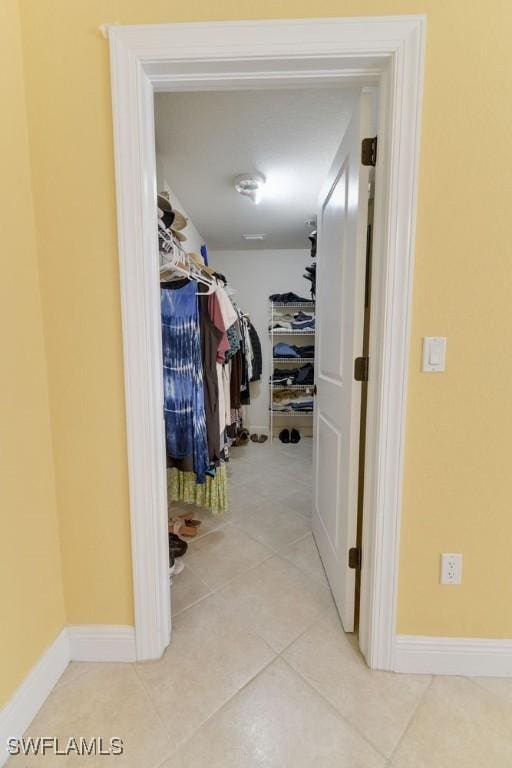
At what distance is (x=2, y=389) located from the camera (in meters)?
0.92

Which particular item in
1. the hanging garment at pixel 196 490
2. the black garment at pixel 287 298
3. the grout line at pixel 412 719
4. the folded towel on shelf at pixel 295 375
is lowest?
the grout line at pixel 412 719

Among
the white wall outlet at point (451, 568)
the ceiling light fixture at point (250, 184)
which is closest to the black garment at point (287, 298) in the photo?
the ceiling light fixture at point (250, 184)

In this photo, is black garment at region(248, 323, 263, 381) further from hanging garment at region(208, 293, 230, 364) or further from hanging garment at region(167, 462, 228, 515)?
hanging garment at region(208, 293, 230, 364)

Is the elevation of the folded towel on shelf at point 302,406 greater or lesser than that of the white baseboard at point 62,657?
greater

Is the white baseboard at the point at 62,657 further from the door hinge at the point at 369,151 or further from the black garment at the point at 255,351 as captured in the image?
the black garment at the point at 255,351

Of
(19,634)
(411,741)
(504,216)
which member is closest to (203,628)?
(19,634)

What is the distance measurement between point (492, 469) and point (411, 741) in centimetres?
85

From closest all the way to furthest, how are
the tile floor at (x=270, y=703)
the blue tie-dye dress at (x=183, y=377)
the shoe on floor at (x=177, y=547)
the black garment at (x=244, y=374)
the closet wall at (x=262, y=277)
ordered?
the tile floor at (x=270, y=703) → the blue tie-dye dress at (x=183, y=377) → the shoe on floor at (x=177, y=547) → the black garment at (x=244, y=374) → the closet wall at (x=262, y=277)

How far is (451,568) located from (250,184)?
2451mm

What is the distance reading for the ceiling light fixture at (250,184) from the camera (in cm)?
215

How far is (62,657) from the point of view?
1.14m

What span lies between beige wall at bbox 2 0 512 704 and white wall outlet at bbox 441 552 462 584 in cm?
3

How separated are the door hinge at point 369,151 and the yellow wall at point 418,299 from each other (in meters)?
0.16

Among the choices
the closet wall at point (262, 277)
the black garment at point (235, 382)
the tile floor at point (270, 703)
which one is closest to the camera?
the tile floor at point (270, 703)
